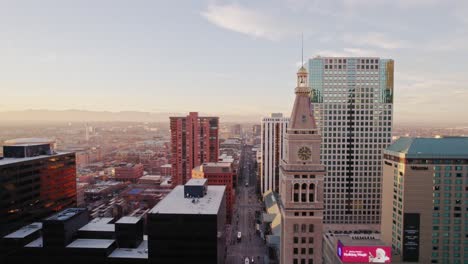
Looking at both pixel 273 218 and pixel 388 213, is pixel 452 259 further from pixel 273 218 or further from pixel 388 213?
pixel 273 218

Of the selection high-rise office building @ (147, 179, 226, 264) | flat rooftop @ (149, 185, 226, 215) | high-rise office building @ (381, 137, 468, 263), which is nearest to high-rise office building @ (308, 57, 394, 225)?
high-rise office building @ (381, 137, 468, 263)

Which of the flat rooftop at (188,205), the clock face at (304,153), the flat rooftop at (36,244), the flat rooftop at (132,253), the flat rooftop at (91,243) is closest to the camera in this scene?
the clock face at (304,153)

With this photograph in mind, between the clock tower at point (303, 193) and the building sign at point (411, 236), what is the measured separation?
2034 inches

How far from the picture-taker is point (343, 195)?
498ft

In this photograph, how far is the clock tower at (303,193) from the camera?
6494 cm

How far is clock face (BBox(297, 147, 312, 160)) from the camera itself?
65.5 metres

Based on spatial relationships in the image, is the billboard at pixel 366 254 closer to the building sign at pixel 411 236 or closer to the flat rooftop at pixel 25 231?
the building sign at pixel 411 236

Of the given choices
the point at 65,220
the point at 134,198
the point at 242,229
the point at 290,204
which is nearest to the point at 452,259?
the point at 290,204

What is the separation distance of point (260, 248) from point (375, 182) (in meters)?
63.6

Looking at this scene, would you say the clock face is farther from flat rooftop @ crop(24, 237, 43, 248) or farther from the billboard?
flat rooftop @ crop(24, 237, 43, 248)

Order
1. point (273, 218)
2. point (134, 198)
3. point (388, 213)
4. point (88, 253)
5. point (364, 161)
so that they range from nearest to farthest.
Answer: point (88, 253)
point (388, 213)
point (364, 161)
point (273, 218)
point (134, 198)

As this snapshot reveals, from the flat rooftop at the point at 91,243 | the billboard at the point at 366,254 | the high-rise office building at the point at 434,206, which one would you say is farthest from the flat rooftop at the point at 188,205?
the high-rise office building at the point at 434,206

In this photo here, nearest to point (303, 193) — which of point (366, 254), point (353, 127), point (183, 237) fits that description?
point (183, 237)

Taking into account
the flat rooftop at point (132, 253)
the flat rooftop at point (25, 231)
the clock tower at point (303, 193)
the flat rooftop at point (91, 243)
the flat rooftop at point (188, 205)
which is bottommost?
the flat rooftop at point (132, 253)
